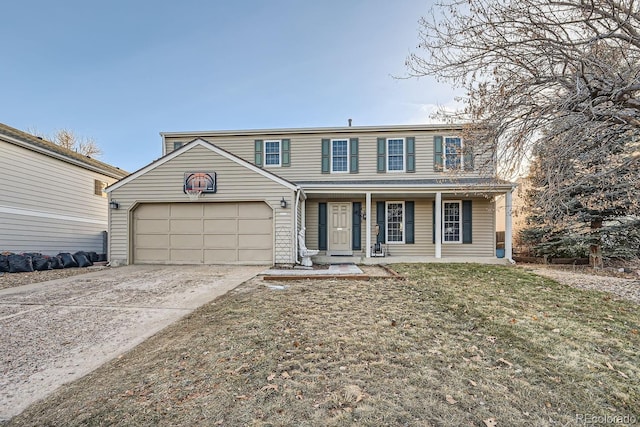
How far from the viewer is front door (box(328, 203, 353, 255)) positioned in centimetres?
1173

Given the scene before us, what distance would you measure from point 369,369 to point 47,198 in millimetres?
13568

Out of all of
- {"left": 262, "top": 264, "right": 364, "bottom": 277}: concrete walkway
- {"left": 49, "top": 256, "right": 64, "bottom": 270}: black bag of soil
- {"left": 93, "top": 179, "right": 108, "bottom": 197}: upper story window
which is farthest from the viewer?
{"left": 93, "top": 179, "right": 108, "bottom": 197}: upper story window

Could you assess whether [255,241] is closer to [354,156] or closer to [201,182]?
[201,182]

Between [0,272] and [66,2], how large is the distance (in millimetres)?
9236

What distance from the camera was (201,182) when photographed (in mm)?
9711

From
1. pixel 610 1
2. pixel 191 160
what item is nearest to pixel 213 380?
pixel 610 1

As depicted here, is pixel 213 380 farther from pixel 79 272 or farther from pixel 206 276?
pixel 79 272

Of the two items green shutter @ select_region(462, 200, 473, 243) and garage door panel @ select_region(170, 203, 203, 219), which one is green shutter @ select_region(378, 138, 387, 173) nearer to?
green shutter @ select_region(462, 200, 473, 243)

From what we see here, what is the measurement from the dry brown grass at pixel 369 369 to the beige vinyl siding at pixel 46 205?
9.89m

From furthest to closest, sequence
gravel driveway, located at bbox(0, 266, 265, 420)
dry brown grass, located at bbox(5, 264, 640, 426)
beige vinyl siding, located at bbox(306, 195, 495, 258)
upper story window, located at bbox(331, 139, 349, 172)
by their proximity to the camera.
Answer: upper story window, located at bbox(331, 139, 349, 172) → beige vinyl siding, located at bbox(306, 195, 495, 258) → gravel driveway, located at bbox(0, 266, 265, 420) → dry brown grass, located at bbox(5, 264, 640, 426)

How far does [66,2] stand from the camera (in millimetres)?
10219

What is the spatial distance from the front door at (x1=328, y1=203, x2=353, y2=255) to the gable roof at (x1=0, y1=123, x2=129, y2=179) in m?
10.6

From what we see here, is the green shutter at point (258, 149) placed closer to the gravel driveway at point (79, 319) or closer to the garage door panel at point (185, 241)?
the garage door panel at point (185, 241)

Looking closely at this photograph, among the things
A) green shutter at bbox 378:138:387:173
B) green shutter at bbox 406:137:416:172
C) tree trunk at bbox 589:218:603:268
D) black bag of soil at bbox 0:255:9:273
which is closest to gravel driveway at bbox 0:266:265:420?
black bag of soil at bbox 0:255:9:273
